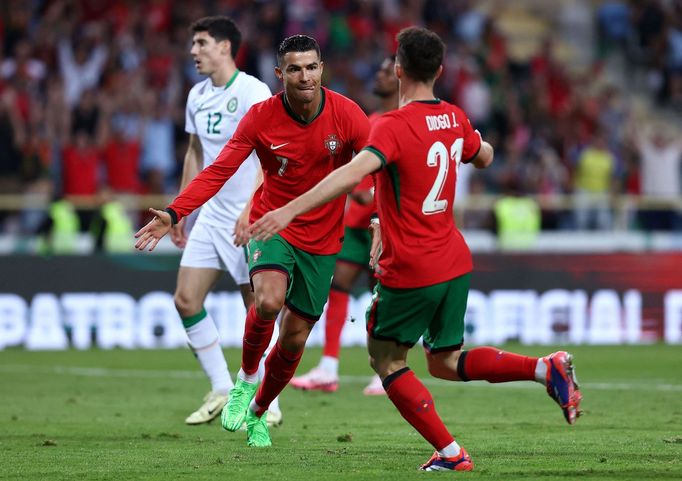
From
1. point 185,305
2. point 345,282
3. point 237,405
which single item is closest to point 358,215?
point 345,282

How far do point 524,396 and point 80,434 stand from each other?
4.19 metres

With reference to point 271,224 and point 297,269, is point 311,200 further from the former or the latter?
point 297,269

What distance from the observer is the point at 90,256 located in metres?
15.9

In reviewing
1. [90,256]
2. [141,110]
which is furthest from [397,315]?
[141,110]

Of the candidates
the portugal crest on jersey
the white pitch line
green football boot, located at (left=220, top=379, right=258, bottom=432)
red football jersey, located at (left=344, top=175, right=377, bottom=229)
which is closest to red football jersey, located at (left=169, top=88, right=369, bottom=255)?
the portugal crest on jersey

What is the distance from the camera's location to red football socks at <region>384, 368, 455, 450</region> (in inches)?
263

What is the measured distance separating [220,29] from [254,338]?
2.61 meters

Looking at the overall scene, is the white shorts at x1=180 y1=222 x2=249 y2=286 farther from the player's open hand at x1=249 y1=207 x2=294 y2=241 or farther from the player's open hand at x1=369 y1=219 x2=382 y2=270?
the player's open hand at x1=249 y1=207 x2=294 y2=241

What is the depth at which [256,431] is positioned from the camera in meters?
7.98

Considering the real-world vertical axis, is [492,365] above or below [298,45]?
below

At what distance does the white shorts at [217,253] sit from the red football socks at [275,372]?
4.59ft

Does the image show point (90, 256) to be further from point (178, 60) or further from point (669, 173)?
point (669, 173)

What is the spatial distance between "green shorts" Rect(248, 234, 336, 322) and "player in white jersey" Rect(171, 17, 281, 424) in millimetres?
1272

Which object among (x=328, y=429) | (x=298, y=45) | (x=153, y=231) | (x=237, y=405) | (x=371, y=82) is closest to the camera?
(x=153, y=231)
